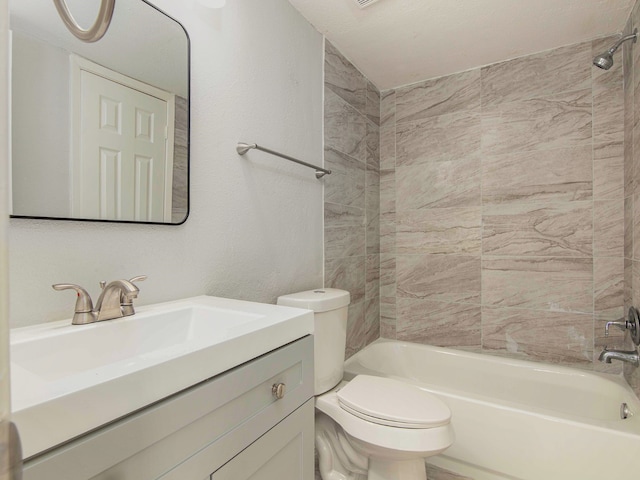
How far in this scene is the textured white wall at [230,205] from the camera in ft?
2.64

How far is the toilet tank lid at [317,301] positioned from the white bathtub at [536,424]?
57 cm

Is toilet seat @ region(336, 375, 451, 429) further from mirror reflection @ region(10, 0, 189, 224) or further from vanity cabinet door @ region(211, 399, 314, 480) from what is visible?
mirror reflection @ region(10, 0, 189, 224)

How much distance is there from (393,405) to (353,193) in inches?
51.1

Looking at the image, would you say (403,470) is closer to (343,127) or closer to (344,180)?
(344,180)

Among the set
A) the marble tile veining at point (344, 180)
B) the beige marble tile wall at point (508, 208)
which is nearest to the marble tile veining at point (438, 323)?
the beige marble tile wall at point (508, 208)

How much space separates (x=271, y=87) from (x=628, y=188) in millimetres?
1887

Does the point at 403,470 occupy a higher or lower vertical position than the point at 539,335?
lower

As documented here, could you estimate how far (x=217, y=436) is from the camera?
627 millimetres

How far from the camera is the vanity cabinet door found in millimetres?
680

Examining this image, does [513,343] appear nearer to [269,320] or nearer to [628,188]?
[628,188]

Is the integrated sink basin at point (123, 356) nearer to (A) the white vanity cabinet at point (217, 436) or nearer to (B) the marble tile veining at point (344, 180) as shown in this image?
(A) the white vanity cabinet at point (217, 436)

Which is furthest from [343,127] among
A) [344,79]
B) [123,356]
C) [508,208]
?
[123,356]

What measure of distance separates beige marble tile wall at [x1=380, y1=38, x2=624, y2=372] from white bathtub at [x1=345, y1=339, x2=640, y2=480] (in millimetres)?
175

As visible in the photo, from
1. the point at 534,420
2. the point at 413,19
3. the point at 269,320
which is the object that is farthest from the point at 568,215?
the point at 269,320
